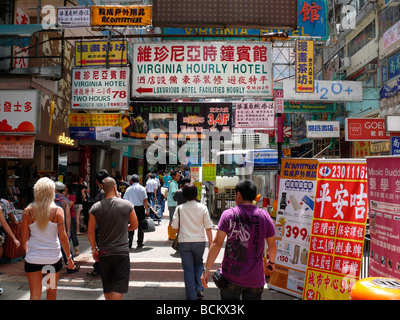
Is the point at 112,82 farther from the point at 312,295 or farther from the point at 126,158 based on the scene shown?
the point at 126,158

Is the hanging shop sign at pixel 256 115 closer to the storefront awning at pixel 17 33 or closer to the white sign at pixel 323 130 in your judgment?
the storefront awning at pixel 17 33

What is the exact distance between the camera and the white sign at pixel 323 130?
16.9m

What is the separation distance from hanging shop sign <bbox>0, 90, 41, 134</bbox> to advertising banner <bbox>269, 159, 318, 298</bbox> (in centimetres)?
687

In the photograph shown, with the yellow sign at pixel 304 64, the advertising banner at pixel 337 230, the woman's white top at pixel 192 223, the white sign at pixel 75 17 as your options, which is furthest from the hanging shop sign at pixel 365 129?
Answer: the woman's white top at pixel 192 223

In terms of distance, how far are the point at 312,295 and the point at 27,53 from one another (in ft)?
36.5

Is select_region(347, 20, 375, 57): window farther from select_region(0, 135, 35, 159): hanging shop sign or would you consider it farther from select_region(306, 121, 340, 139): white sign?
select_region(0, 135, 35, 159): hanging shop sign

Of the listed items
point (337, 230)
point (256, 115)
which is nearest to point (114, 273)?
point (337, 230)

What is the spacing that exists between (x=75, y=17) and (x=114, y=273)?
6.62 m

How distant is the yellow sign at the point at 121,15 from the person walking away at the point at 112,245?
444 centimetres

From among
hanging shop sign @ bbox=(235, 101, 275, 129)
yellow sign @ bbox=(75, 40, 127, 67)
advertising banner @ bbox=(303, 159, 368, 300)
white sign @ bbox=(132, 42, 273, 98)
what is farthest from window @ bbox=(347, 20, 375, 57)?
advertising banner @ bbox=(303, 159, 368, 300)

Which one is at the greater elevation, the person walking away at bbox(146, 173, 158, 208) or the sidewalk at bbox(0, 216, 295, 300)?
the person walking away at bbox(146, 173, 158, 208)

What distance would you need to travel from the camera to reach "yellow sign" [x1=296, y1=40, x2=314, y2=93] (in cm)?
1281

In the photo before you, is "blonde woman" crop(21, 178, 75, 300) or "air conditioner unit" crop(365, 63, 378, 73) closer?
"blonde woman" crop(21, 178, 75, 300)

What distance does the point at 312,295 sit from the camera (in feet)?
16.6
